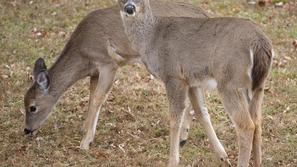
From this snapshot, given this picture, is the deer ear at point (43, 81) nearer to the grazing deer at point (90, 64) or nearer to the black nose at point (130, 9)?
the grazing deer at point (90, 64)

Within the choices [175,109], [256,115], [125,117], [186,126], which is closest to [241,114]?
[256,115]

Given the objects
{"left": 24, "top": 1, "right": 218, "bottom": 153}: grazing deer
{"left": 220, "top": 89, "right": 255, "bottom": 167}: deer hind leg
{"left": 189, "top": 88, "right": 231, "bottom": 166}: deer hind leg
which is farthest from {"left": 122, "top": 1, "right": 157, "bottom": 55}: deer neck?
{"left": 220, "top": 89, "right": 255, "bottom": 167}: deer hind leg

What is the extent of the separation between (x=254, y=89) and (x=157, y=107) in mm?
2756

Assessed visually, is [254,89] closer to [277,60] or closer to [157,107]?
[157,107]

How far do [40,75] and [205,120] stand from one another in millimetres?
2182

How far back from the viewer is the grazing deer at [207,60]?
268 inches

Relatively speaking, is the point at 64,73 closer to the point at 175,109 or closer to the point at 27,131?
the point at 27,131

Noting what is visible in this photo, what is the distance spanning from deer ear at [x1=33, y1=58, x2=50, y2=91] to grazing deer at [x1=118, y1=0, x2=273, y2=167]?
1.40 meters

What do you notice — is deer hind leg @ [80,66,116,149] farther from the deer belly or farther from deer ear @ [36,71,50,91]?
the deer belly

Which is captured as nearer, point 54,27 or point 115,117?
point 115,117

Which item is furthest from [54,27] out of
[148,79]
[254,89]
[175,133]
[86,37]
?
[254,89]

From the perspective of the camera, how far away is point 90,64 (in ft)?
29.5

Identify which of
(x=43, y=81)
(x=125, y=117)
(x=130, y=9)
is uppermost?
(x=130, y=9)

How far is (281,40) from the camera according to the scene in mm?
11523
